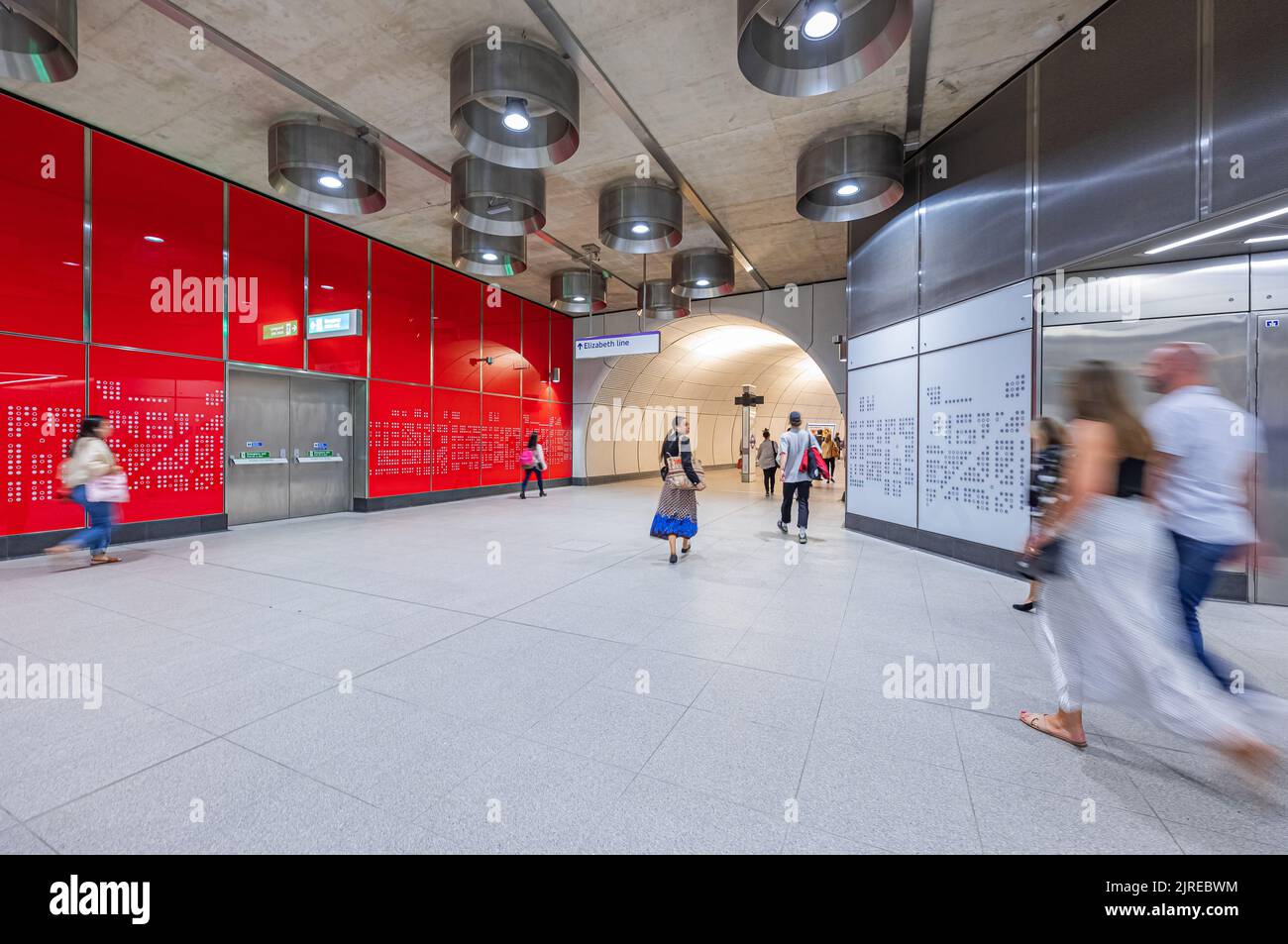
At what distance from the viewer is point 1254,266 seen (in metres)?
4.85

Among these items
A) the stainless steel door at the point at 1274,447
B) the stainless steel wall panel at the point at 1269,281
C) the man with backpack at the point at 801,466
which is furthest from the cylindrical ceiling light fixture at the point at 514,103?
the stainless steel door at the point at 1274,447

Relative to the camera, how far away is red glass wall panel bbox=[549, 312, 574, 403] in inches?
629

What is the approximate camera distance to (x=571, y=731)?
103 inches

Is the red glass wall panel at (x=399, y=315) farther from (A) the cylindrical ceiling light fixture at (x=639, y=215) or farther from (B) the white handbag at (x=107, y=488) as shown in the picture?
(B) the white handbag at (x=107, y=488)

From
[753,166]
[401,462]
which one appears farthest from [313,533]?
[753,166]

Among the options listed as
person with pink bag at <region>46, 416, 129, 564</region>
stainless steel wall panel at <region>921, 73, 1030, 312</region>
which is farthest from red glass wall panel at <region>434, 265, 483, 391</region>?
stainless steel wall panel at <region>921, 73, 1030, 312</region>

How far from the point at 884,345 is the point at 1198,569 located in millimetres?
5751

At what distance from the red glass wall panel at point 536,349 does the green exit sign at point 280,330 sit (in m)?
6.81

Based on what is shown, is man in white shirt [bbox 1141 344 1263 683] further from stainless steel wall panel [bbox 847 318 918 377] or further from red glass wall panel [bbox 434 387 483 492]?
red glass wall panel [bbox 434 387 483 492]

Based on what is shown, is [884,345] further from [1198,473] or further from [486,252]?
[486,252]

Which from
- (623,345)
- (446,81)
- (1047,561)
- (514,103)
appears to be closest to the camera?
(1047,561)

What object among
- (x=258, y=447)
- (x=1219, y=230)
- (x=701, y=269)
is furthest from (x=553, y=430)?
(x=1219, y=230)

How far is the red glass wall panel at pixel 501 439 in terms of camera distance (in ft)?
44.6
